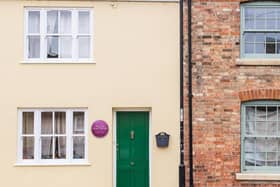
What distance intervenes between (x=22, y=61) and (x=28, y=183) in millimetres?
3095

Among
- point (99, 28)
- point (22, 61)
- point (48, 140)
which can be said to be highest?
point (99, 28)

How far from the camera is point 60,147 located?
1248cm

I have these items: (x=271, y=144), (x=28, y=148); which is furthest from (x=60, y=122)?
(x=271, y=144)

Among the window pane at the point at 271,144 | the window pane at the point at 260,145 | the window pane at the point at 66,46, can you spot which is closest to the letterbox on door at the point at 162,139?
the window pane at the point at 260,145

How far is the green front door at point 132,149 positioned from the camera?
12586 mm

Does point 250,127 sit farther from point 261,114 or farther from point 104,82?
point 104,82

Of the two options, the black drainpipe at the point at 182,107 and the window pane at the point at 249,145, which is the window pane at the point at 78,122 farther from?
the window pane at the point at 249,145

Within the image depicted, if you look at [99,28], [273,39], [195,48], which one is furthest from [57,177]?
[273,39]

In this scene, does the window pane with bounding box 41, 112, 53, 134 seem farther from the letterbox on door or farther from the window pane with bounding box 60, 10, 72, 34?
the letterbox on door

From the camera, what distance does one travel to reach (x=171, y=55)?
12.5 m

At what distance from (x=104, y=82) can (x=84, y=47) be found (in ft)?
3.55

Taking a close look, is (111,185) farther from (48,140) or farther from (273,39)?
(273,39)

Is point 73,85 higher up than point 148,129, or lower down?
higher up

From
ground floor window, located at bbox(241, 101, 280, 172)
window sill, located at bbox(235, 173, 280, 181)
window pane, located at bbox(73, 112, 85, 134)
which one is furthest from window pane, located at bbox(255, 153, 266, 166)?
window pane, located at bbox(73, 112, 85, 134)
